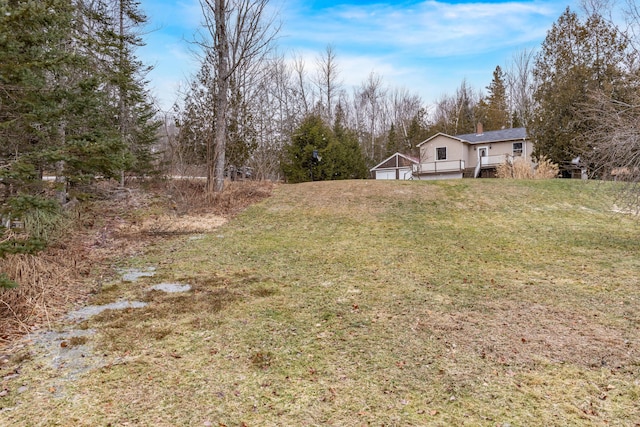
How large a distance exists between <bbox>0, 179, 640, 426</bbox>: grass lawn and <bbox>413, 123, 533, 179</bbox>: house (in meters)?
18.1

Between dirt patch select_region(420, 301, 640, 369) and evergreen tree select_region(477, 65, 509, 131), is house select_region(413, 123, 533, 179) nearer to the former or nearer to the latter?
evergreen tree select_region(477, 65, 509, 131)

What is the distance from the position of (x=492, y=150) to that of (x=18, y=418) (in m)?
26.0

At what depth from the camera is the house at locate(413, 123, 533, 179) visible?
2286cm

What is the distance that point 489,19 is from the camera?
1033 cm

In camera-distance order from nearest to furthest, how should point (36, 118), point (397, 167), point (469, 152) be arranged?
point (36, 118) → point (469, 152) → point (397, 167)

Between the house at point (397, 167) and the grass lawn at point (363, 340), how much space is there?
2111 centimetres

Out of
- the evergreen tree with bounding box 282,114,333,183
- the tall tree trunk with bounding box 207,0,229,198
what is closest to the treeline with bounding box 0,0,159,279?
the tall tree trunk with bounding box 207,0,229,198

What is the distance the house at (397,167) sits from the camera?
27.4 metres

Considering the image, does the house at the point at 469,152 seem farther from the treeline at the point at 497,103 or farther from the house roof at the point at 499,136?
the treeline at the point at 497,103

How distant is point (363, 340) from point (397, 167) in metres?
26.3

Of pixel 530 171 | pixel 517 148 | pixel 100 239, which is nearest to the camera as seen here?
pixel 100 239

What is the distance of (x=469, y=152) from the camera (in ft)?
81.5

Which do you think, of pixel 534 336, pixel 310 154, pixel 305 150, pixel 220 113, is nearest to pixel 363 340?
pixel 534 336

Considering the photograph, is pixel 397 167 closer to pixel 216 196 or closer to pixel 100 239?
pixel 216 196
